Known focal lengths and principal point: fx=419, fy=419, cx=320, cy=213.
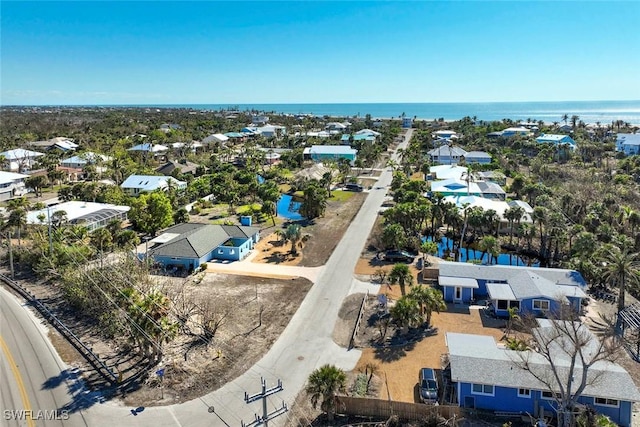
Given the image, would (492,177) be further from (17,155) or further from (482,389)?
(17,155)

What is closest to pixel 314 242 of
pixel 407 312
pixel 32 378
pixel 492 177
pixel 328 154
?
pixel 407 312

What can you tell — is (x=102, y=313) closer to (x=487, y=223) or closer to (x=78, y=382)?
(x=78, y=382)

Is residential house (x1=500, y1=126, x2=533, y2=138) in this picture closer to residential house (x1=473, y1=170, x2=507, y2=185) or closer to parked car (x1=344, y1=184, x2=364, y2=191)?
residential house (x1=473, y1=170, x2=507, y2=185)

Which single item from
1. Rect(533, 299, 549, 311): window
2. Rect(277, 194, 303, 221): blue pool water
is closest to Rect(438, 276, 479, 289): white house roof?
Rect(533, 299, 549, 311): window

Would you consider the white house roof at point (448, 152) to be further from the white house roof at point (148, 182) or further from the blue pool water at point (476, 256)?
the white house roof at point (148, 182)

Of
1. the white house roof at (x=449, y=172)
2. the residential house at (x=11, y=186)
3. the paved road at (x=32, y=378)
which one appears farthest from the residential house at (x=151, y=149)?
the paved road at (x=32, y=378)
